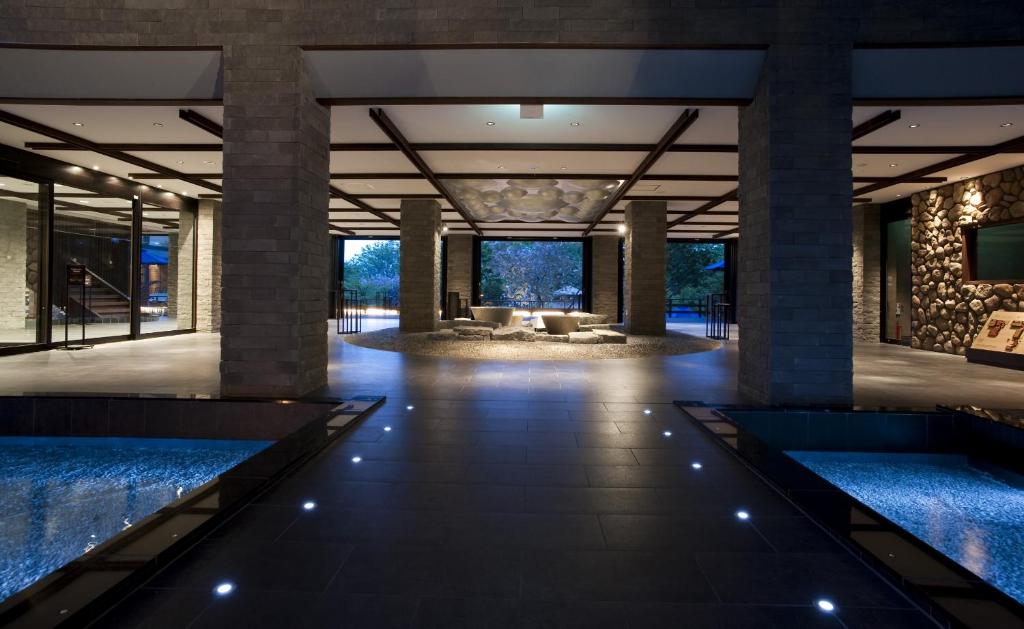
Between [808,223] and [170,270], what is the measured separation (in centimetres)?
1347

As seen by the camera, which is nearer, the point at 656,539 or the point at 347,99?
the point at 656,539

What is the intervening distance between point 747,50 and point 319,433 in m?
5.00

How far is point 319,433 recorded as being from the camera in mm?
3695

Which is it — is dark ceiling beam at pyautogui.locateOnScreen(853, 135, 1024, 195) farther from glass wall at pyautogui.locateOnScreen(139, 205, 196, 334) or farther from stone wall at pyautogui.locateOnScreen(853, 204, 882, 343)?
glass wall at pyautogui.locateOnScreen(139, 205, 196, 334)

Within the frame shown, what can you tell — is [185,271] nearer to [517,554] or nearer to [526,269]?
[517,554]

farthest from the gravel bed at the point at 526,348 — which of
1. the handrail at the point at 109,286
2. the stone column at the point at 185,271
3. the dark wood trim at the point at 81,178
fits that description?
the dark wood trim at the point at 81,178

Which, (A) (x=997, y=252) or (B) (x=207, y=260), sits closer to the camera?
(A) (x=997, y=252)

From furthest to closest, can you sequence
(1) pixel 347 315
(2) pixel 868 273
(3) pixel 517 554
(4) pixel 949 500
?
(1) pixel 347 315
(2) pixel 868 273
(4) pixel 949 500
(3) pixel 517 554

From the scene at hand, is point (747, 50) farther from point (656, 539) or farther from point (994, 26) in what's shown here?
point (656, 539)

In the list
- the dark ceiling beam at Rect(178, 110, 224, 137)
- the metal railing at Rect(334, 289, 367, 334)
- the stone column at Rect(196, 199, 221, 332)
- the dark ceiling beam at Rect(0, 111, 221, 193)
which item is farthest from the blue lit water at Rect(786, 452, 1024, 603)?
the stone column at Rect(196, 199, 221, 332)

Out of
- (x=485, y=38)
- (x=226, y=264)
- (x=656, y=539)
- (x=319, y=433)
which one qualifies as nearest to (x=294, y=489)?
(x=319, y=433)

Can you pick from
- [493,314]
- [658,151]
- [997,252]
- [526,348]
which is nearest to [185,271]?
[493,314]

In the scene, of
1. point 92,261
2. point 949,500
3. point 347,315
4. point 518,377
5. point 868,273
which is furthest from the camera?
point 347,315

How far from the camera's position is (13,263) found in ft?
28.1
